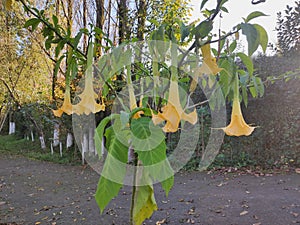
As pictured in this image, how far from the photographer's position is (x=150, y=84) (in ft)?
2.55

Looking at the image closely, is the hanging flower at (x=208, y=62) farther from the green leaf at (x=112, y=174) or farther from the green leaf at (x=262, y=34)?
the green leaf at (x=112, y=174)

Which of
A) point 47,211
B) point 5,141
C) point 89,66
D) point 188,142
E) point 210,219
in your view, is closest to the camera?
point 89,66

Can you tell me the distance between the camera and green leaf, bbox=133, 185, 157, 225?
0.52 metres

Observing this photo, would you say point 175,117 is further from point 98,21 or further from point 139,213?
point 98,21

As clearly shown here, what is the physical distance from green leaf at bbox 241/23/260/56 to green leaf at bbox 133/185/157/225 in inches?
11.6

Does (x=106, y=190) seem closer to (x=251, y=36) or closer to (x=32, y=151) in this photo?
(x=251, y=36)

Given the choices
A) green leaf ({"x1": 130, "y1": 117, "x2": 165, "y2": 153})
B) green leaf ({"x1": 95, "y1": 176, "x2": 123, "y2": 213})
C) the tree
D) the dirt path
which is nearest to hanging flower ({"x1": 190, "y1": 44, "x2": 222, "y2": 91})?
green leaf ({"x1": 130, "y1": 117, "x2": 165, "y2": 153})

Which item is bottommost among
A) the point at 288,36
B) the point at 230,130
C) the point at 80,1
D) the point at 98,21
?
the point at 230,130

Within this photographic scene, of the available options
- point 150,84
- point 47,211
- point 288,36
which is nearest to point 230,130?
point 150,84

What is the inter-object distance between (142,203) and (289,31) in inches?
201

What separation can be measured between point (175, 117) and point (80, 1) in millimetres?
6585

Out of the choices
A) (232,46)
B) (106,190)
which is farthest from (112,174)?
(232,46)

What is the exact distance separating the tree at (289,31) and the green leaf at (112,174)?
484 cm

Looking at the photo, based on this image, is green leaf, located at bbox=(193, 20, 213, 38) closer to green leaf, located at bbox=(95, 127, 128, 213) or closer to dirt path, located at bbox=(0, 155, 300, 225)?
green leaf, located at bbox=(95, 127, 128, 213)
